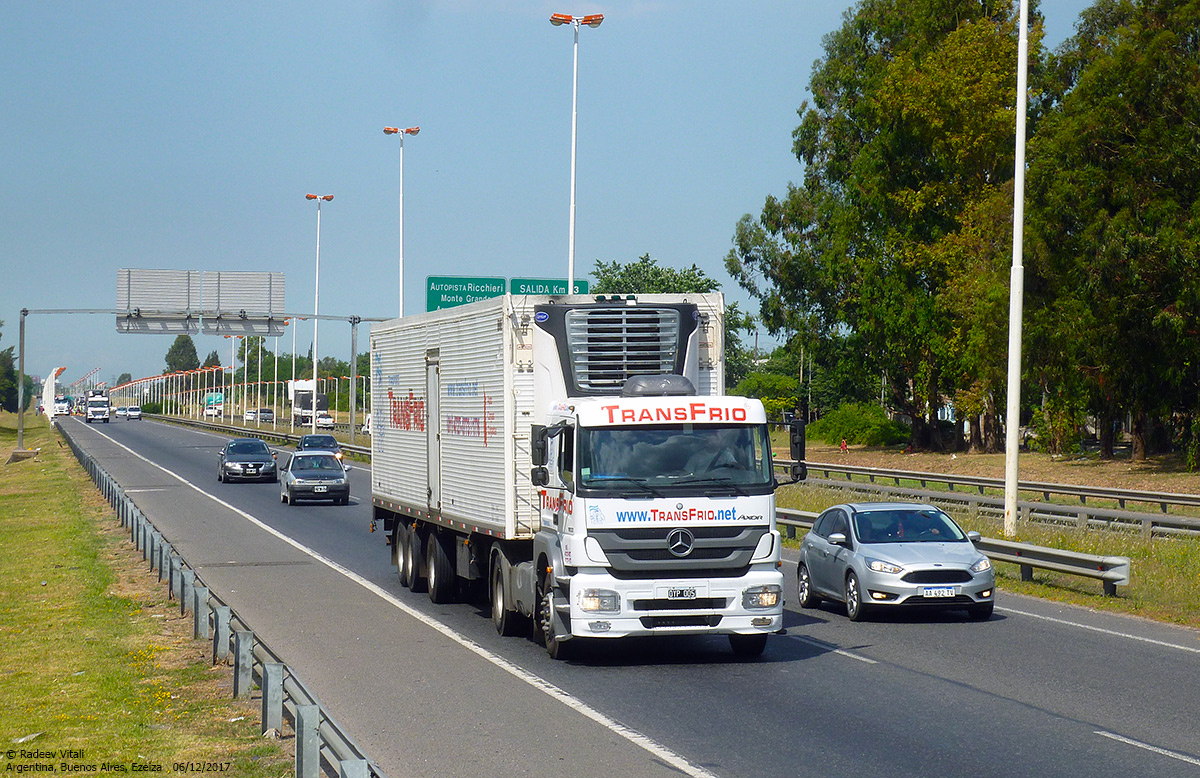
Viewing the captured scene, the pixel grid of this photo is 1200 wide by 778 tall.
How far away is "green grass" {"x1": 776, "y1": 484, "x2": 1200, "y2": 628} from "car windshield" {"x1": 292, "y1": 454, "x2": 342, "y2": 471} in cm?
1613

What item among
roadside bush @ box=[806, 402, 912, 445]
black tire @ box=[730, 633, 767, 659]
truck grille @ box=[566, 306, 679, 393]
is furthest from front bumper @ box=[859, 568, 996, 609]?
roadside bush @ box=[806, 402, 912, 445]

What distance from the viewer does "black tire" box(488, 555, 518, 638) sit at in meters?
15.1

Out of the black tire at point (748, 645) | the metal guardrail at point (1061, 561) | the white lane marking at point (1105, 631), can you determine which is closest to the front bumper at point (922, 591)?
the white lane marking at point (1105, 631)

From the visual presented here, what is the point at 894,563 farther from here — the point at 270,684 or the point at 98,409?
the point at 98,409

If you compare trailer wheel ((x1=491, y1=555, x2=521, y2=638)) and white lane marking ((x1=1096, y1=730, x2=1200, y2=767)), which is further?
trailer wheel ((x1=491, y1=555, x2=521, y2=638))

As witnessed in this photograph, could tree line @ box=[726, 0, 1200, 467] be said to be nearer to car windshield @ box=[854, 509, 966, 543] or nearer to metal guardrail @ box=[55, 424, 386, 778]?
car windshield @ box=[854, 509, 966, 543]

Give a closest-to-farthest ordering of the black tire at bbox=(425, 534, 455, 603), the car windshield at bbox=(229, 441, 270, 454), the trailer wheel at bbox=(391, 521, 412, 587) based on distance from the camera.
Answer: the black tire at bbox=(425, 534, 455, 603) < the trailer wheel at bbox=(391, 521, 412, 587) < the car windshield at bbox=(229, 441, 270, 454)

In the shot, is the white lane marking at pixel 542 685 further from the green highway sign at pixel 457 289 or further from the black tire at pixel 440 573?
the green highway sign at pixel 457 289

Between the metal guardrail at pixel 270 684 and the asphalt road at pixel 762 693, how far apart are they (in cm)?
64

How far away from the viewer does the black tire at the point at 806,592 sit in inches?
727

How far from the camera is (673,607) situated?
12.9 m

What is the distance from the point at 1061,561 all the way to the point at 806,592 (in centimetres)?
382

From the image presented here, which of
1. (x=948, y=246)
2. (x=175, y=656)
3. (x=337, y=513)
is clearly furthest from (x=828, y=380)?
(x=175, y=656)

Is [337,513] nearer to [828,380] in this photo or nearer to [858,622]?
[858,622]
